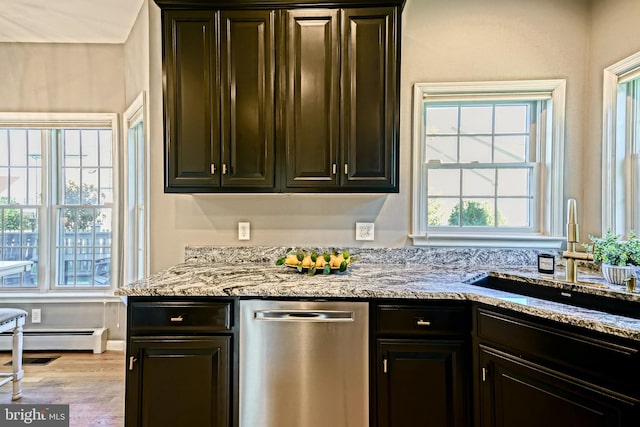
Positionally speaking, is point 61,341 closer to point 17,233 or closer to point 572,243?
point 17,233

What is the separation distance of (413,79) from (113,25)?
2.50 metres

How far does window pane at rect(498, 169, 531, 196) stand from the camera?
92.5 inches

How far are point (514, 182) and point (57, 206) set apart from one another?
3964 mm

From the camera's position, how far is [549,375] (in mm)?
1287

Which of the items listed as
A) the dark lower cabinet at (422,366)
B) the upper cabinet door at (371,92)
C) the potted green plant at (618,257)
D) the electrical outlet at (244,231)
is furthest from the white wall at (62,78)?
the potted green plant at (618,257)

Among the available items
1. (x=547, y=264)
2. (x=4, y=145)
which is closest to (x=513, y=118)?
(x=547, y=264)

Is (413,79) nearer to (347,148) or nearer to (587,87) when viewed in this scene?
(347,148)

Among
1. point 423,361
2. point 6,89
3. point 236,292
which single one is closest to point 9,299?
point 6,89

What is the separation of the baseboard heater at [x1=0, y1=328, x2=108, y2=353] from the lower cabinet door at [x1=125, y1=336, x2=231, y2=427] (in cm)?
187

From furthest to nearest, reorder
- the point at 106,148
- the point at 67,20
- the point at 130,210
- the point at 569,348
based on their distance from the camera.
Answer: the point at 106,148, the point at 130,210, the point at 67,20, the point at 569,348

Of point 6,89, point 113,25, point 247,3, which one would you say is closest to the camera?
point 247,3

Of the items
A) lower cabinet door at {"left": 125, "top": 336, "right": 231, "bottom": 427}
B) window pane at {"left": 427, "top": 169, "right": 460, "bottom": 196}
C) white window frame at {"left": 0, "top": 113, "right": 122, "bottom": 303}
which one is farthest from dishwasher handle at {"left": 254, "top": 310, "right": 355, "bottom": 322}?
white window frame at {"left": 0, "top": 113, "right": 122, "bottom": 303}

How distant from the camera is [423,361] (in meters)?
1.56

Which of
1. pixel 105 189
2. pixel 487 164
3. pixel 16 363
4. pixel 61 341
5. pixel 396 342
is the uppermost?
pixel 487 164
